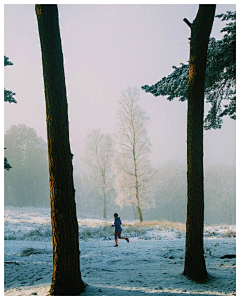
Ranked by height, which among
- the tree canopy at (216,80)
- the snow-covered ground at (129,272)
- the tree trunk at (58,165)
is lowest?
the snow-covered ground at (129,272)

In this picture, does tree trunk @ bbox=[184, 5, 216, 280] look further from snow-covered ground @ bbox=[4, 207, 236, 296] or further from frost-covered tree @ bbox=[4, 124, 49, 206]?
frost-covered tree @ bbox=[4, 124, 49, 206]

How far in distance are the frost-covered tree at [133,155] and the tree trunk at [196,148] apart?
15.1m

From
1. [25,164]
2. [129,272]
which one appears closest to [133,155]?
[129,272]

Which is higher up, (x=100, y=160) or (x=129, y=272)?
(x=100, y=160)

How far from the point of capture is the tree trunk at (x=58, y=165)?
372cm

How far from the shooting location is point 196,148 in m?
4.91

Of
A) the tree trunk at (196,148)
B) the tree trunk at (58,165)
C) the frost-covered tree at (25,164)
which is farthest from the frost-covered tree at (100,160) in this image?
the tree trunk at (58,165)

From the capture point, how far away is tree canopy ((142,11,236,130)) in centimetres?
678

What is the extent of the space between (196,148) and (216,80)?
4121mm

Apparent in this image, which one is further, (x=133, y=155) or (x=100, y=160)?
(x=100, y=160)

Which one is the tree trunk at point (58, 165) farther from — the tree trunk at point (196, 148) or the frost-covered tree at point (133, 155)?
the frost-covered tree at point (133, 155)

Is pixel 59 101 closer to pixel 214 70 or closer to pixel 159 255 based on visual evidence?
pixel 214 70

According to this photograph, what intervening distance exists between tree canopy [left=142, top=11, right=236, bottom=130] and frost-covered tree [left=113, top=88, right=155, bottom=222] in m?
11.4

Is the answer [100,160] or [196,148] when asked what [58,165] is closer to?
[196,148]
